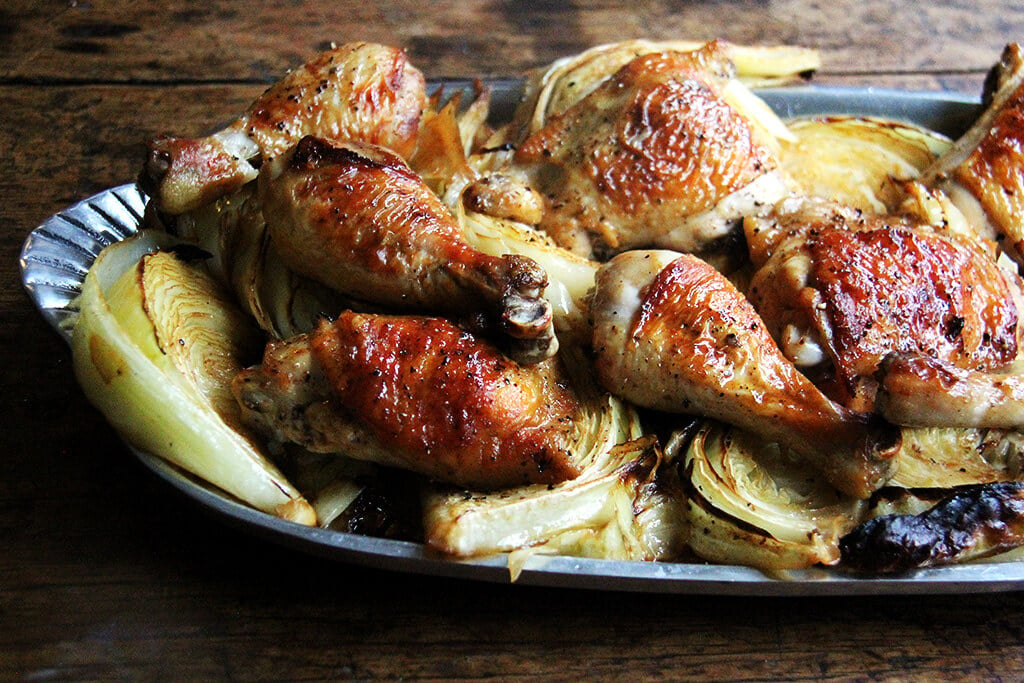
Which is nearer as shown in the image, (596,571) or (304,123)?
(596,571)

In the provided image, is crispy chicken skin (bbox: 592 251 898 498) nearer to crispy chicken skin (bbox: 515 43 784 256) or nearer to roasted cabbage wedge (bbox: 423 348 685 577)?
roasted cabbage wedge (bbox: 423 348 685 577)

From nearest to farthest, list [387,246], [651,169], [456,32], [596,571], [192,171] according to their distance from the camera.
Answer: [596,571], [387,246], [192,171], [651,169], [456,32]

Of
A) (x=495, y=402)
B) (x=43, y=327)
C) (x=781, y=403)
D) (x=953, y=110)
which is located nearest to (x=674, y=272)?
(x=781, y=403)

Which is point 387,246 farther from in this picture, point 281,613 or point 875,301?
point 875,301

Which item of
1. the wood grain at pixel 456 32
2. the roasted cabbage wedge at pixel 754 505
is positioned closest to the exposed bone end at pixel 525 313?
the roasted cabbage wedge at pixel 754 505

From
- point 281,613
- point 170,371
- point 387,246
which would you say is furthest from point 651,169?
point 281,613

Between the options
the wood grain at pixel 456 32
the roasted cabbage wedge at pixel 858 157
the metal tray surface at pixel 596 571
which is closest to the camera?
the metal tray surface at pixel 596 571

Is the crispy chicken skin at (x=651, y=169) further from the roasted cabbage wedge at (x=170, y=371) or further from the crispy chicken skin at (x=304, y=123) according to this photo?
the roasted cabbage wedge at (x=170, y=371)
